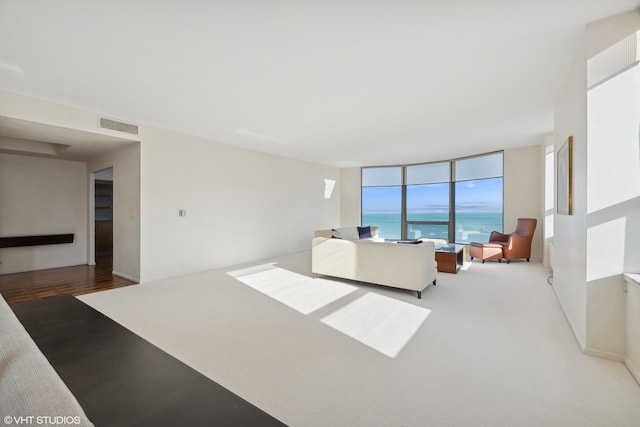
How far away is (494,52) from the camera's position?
2.70m

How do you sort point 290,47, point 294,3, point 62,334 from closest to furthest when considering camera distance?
point 62,334 < point 294,3 < point 290,47

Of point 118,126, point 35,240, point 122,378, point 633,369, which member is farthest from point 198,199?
point 633,369

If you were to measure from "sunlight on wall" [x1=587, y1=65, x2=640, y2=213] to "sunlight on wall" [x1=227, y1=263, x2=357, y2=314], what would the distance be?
2.82 metres

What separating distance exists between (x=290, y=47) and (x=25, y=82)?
312cm

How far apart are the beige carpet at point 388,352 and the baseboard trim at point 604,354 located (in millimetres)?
57

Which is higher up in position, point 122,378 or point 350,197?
point 350,197


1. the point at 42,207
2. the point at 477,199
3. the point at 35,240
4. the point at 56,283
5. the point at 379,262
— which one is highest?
the point at 477,199

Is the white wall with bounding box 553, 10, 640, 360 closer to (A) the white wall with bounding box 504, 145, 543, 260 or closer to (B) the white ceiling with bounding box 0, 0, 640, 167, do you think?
(B) the white ceiling with bounding box 0, 0, 640, 167

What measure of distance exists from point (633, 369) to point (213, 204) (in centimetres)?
584

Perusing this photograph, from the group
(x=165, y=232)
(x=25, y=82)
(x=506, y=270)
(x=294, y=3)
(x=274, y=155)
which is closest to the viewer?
(x=294, y=3)

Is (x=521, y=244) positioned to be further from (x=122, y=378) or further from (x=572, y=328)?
(x=122, y=378)

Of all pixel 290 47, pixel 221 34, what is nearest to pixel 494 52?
pixel 290 47

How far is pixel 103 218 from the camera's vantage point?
25.1ft

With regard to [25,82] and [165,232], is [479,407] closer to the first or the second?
[165,232]
